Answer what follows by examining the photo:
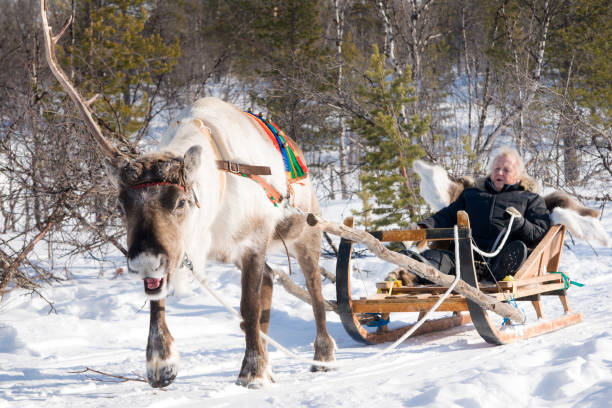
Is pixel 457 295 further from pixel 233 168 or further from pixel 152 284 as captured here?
pixel 152 284

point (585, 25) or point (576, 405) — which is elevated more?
point (585, 25)

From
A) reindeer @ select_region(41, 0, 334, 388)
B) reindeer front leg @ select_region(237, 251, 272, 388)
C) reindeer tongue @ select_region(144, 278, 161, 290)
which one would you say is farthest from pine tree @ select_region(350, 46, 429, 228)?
reindeer tongue @ select_region(144, 278, 161, 290)

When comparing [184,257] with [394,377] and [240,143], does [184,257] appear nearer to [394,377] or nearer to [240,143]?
[240,143]

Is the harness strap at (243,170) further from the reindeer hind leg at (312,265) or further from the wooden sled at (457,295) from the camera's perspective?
the wooden sled at (457,295)

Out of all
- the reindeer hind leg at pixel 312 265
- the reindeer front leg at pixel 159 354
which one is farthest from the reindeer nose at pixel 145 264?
the reindeer hind leg at pixel 312 265

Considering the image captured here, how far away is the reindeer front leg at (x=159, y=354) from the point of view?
9.16 ft

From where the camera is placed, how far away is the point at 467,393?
8.11 ft

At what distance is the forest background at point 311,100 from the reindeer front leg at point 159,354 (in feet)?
8.30

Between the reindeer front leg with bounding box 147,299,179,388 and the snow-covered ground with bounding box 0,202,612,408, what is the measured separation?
0.14 metres

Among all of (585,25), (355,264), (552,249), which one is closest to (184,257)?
(552,249)

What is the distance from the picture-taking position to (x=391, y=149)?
9859mm

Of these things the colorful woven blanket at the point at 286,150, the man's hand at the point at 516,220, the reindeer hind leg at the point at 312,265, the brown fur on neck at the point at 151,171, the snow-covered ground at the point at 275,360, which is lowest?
the snow-covered ground at the point at 275,360

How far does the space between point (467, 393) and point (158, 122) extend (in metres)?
26.7

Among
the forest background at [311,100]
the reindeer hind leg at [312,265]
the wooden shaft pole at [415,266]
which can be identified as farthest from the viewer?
the forest background at [311,100]
